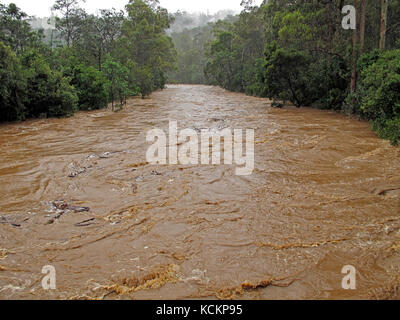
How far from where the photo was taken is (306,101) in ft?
57.1

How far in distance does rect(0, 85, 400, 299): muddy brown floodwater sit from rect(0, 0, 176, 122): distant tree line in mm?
5382

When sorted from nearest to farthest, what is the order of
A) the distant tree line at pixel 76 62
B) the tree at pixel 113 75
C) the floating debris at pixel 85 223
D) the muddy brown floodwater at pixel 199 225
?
the muddy brown floodwater at pixel 199 225 < the floating debris at pixel 85 223 < the distant tree line at pixel 76 62 < the tree at pixel 113 75

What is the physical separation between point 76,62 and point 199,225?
1648 cm

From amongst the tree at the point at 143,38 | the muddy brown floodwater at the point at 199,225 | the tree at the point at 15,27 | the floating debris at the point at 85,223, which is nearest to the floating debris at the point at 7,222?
the muddy brown floodwater at the point at 199,225

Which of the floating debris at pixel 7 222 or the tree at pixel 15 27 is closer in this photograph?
the floating debris at pixel 7 222

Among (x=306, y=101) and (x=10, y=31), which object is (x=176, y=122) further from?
(x=10, y=31)

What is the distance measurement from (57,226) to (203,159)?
3.74m

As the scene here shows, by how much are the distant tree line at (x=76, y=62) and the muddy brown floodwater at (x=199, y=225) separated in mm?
5382

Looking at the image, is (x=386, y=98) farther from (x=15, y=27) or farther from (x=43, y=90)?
(x=15, y=27)

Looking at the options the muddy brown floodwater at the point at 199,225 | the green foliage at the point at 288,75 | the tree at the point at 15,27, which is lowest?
the muddy brown floodwater at the point at 199,225

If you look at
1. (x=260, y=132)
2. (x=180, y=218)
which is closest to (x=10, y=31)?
(x=260, y=132)

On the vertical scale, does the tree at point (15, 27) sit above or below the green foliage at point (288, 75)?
above

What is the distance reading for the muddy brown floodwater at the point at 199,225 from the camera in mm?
2965

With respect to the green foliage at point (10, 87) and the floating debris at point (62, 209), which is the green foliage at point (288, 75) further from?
the floating debris at point (62, 209)
